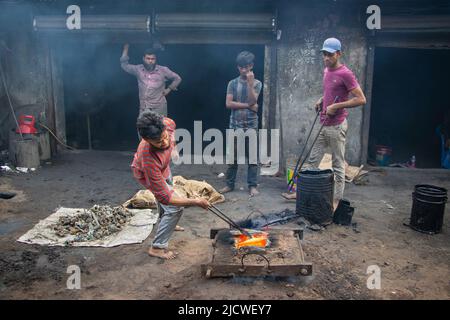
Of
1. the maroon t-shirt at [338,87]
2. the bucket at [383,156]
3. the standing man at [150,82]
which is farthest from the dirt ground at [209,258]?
the bucket at [383,156]

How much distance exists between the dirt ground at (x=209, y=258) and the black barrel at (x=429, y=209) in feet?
0.48

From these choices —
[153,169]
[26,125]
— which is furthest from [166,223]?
[26,125]

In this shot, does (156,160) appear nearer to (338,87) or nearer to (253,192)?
(338,87)

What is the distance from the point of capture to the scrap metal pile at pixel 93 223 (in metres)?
5.96

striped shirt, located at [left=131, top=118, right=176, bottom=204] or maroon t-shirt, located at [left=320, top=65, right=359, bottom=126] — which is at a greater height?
maroon t-shirt, located at [left=320, top=65, right=359, bottom=126]

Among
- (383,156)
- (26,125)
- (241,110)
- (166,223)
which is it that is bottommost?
(383,156)

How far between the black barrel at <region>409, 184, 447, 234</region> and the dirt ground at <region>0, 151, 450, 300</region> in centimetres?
15

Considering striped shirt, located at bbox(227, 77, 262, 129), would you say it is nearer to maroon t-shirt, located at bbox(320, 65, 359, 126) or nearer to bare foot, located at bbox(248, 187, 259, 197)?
bare foot, located at bbox(248, 187, 259, 197)

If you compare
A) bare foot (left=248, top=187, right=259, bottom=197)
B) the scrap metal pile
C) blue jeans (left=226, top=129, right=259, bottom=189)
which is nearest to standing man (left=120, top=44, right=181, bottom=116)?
blue jeans (left=226, top=129, right=259, bottom=189)

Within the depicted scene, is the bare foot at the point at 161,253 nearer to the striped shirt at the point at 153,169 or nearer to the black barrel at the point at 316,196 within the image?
the striped shirt at the point at 153,169

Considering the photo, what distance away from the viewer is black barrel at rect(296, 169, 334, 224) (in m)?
6.22

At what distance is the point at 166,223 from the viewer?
5.18m

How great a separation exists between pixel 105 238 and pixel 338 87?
4.19m
